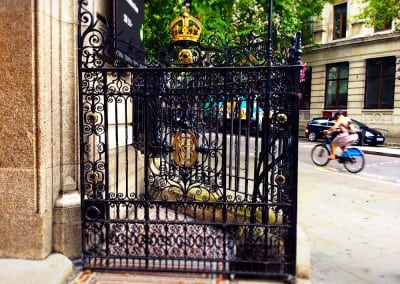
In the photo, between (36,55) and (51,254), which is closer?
(36,55)

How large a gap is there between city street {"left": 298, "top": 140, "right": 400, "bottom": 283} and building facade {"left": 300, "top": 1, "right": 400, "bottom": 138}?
15.0 m

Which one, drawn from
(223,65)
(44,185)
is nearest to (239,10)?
(223,65)

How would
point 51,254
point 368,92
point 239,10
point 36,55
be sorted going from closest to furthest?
point 36,55, point 51,254, point 239,10, point 368,92

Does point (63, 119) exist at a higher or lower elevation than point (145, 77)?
lower

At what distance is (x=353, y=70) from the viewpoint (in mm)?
26453

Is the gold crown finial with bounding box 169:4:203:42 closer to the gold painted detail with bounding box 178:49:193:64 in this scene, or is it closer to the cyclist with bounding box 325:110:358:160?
the gold painted detail with bounding box 178:49:193:64

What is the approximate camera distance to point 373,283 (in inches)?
160

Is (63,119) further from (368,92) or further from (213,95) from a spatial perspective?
(368,92)

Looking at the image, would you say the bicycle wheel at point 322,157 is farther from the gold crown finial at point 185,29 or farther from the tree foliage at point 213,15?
the gold crown finial at point 185,29

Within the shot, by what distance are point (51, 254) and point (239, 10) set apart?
1364 centimetres

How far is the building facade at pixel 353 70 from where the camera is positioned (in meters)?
24.1

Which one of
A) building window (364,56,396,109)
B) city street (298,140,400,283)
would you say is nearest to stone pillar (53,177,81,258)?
city street (298,140,400,283)

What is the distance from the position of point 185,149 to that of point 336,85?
84.5 ft

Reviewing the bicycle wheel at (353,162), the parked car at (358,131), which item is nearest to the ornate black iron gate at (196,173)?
the bicycle wheel at (353,162)
